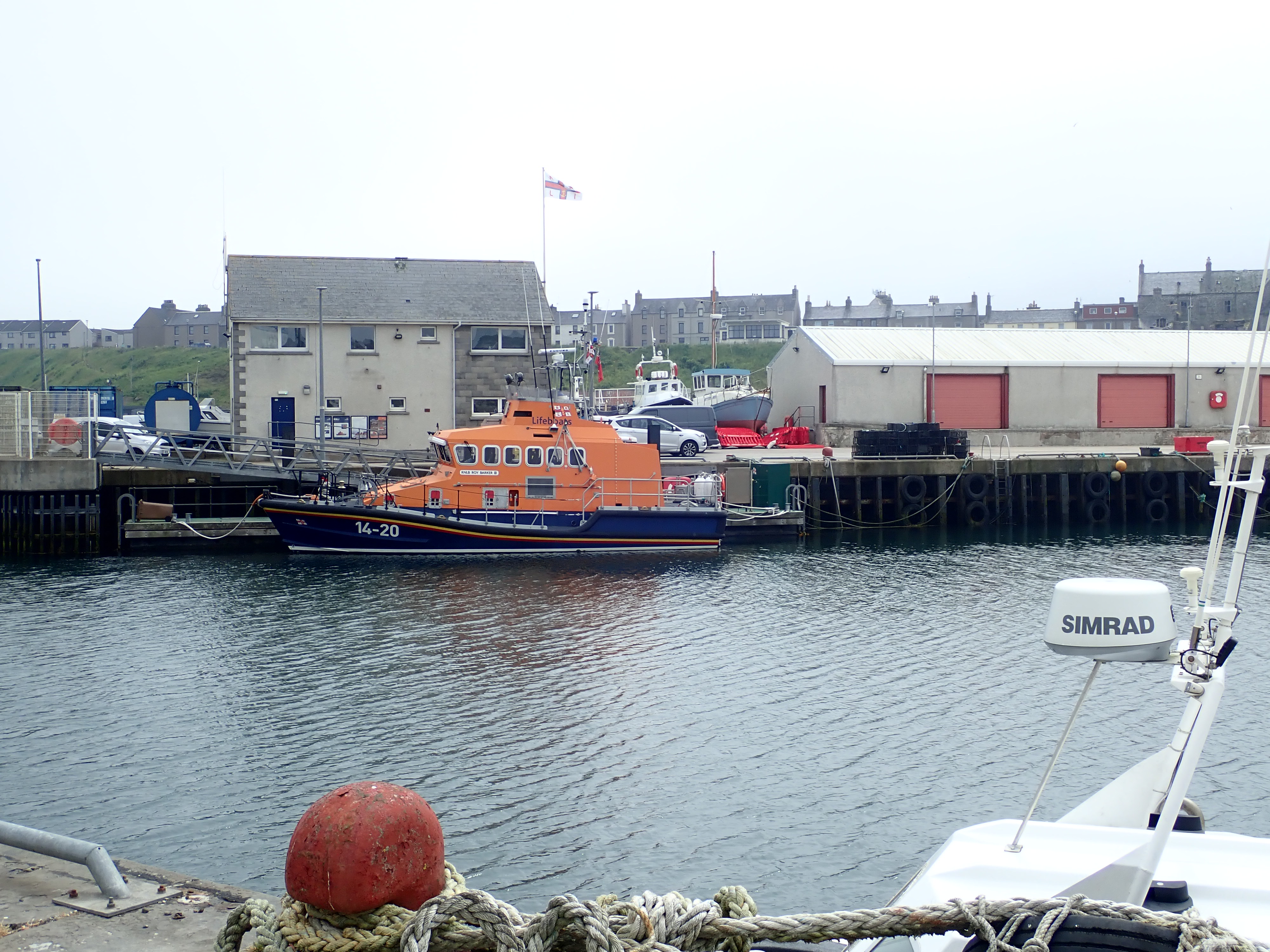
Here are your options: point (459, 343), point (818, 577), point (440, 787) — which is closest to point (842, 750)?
point (440, 787)

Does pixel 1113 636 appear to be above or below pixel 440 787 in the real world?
above

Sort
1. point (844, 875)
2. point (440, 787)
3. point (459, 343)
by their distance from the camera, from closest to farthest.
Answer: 1. point (844, 875)
2. point (440, 787)
3. point (459, 343)

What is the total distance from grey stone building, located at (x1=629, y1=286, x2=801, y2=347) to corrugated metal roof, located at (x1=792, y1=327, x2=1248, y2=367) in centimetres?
6424

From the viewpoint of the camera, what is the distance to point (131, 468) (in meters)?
24.4

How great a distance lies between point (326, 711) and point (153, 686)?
2450 mm

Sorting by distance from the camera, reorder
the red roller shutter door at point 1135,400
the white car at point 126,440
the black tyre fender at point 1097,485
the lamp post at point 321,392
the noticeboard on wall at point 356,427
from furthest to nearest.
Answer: the red roller shutter door at point 1135,400
the noticeboard on wall at point 356,427
the black tyre fender at point 1097,485
the lamp post at point 321,392
the white car at point 126,440

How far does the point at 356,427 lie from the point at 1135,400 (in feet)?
80.0

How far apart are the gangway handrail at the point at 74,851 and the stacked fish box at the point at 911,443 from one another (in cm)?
2498

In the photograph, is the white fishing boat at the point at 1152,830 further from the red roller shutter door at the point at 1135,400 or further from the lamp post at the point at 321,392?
the red roller shutter door at the point at 1135,400

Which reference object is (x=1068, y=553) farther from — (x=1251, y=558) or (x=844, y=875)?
(x=844, y=875)

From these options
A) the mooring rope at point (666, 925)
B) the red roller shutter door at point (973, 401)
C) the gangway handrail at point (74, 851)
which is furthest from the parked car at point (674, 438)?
the mooring rope at point (666, 925)

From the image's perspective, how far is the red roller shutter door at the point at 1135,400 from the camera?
37.2 meters

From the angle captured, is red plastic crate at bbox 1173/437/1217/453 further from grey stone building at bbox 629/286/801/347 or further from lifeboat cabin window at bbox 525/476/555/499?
grey stone building at bbox 629/286/801/347

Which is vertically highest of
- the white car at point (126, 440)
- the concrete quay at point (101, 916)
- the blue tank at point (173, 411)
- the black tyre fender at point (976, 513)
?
the blue tank at point (173, 411)
